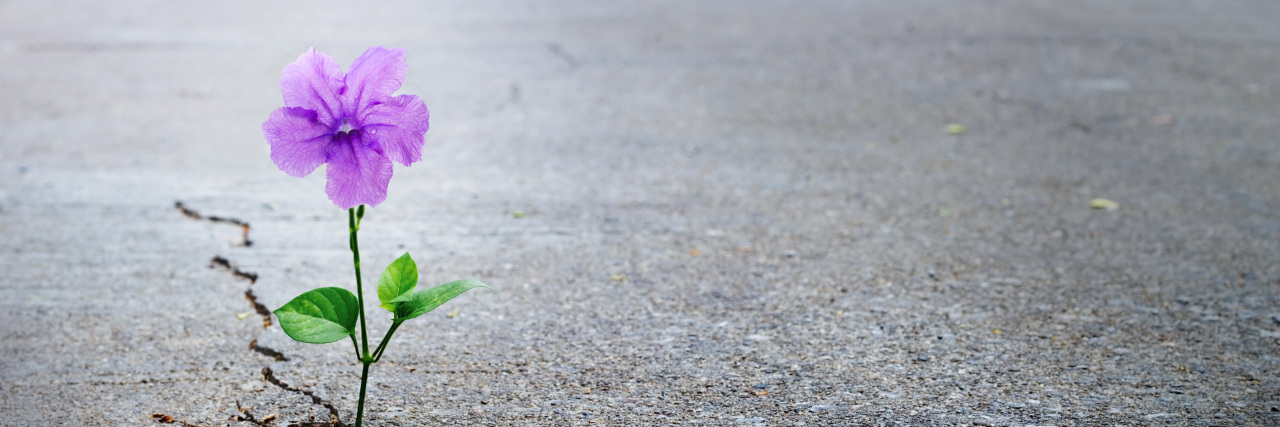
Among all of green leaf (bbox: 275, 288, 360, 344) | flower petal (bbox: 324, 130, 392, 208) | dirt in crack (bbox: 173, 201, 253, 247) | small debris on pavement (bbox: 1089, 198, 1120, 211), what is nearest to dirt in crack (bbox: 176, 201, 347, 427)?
dirt in crack (bbox: 173, 201, 253, 247)

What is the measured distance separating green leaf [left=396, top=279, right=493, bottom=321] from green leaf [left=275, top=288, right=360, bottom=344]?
0.09 meters

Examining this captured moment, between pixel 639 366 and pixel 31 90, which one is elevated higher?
pixel 31 90

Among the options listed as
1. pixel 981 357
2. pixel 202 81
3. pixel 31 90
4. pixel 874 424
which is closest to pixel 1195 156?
pixel 981 357

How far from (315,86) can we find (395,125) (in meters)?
0.15

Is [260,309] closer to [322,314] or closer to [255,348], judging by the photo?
[255,348]

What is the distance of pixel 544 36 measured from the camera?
24.6 feet

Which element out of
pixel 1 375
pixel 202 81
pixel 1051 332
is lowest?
pixel 1051 332

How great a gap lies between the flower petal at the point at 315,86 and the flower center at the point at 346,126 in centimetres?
1

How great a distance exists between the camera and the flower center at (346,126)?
1678mm

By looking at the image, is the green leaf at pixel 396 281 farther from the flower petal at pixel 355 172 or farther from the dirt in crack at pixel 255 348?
the dirt in crack at pixel 255 348

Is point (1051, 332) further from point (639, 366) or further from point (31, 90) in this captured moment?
point (31, 90)

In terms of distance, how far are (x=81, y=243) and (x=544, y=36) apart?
4.52 m

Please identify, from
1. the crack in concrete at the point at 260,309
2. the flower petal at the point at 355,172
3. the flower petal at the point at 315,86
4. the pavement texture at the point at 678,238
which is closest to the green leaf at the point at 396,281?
the flower petal at the point at 355,172

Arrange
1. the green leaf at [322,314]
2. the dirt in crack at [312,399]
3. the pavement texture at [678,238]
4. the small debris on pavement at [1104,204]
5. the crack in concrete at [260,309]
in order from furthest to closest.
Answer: the small debris on pavement at [1104,204] < the crack in concrete at [260,309] < the pavement texture at [678,238] < the dirt in crack at [312,399] < the green leaf at [322,314]
